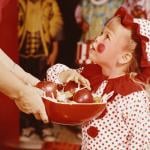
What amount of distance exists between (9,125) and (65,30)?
91 centimetres

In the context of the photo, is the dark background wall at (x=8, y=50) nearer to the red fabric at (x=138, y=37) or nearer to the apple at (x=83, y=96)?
the red fabric at (x=138, y=37)

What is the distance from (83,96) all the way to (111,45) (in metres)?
0.28

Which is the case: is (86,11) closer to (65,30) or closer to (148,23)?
(65,30)

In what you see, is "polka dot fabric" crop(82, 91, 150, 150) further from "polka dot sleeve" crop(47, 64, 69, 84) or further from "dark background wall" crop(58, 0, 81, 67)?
"dark background wall" crop(58, 0, 81, 67)

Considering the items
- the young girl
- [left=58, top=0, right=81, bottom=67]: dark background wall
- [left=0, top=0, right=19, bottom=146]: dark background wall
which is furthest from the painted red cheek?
[left=58, top=0, right=81, bottom=67]: dark background wall

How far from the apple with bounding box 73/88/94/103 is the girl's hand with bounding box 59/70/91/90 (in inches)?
3.3

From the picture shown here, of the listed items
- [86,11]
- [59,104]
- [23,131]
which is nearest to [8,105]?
[23,131]

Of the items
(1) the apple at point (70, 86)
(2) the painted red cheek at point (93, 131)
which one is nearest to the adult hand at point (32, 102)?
(1) the apple at point (70, 86)

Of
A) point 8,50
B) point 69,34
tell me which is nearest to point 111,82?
point 8,50

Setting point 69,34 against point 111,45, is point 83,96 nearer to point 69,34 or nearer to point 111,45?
point 111,45

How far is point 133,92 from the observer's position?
1.68 m

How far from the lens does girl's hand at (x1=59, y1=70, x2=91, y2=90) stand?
1.64 metres

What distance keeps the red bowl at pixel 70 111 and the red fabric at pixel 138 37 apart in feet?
0.82

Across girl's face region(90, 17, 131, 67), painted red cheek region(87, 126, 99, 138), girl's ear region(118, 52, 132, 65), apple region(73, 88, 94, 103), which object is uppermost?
girl's face region(90, 17, 131, 67)
